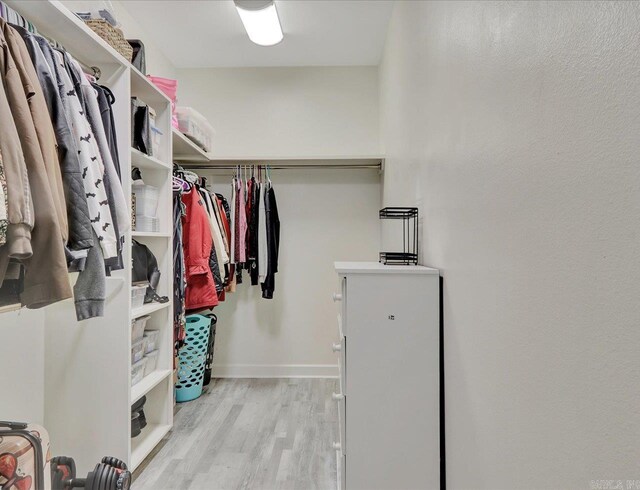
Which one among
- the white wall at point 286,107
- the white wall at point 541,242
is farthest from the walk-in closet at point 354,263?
the white wall at point 286,107

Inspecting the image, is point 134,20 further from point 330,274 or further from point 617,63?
point 617,63

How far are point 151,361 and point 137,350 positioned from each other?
0.62 ft

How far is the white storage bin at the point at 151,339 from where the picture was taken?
2035 mm

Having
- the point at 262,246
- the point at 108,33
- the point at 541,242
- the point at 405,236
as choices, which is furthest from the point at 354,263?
the point at 108,33

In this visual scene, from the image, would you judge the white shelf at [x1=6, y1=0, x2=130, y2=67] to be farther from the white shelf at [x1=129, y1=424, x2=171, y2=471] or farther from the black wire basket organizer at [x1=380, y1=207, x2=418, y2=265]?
the white shelf at [x1=129, y1=424, x2=171, y2=471]

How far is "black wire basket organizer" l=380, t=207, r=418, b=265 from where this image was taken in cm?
168

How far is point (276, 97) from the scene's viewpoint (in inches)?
132

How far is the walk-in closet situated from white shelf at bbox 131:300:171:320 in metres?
0.02

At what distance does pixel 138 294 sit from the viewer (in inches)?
75.5

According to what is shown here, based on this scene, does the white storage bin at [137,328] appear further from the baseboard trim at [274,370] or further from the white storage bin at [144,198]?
the baseboard trim at [274,370]

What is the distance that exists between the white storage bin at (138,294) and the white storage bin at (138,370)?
0.99 ft

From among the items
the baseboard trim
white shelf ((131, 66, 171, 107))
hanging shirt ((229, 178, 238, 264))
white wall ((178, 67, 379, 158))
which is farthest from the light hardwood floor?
white wall ((178, 67, 379, 158))

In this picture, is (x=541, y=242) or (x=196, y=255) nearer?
(x=541, y=242)

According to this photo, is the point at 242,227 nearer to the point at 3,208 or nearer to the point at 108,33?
the point at 108,33
